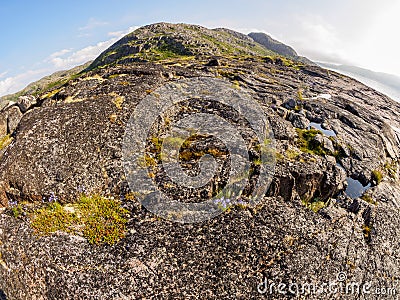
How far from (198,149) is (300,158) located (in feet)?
30.0

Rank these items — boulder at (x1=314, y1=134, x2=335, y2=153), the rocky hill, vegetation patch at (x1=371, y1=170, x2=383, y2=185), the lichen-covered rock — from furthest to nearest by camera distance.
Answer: boulder at (x1=314, y1=134, x2=335, y2=153)
vegetation patch at (x1=371, y1=170, x2=383, y2=185)
the lichen-covered rock
the rocky hill

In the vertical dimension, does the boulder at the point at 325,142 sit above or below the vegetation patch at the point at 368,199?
above

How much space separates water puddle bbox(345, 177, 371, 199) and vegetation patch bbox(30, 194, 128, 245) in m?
19.9

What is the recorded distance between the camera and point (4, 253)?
12.7 m

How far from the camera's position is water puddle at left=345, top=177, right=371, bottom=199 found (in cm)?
2320

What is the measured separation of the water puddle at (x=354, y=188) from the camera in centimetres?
2320

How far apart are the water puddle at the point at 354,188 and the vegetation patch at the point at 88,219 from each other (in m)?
19.9

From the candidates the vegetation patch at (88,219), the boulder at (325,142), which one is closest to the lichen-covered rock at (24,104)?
the vegetation patch at (88,219)

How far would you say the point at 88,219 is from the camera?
46.6 feet

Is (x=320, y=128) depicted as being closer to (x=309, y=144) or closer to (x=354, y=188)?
(x=309, y=144)

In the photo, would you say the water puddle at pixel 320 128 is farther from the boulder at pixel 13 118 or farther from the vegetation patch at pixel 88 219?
the boulder at pixel 13 118

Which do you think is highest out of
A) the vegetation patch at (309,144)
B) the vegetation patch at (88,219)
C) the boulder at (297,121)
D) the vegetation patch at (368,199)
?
the boulder at (297,121)

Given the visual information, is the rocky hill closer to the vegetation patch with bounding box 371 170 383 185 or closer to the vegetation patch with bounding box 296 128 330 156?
the vegetation patch with bounding box 296 128 330 156

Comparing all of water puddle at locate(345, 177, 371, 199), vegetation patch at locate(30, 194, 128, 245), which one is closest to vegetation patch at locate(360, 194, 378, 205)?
water puddle at locate(345, 177, 371, 199)
